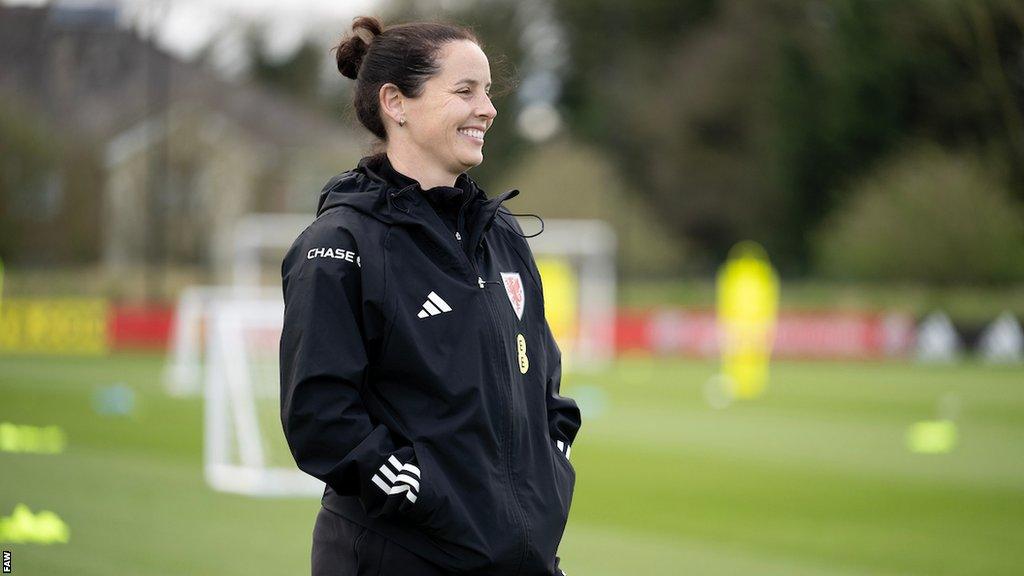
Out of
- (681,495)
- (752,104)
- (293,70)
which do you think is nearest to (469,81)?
(681,495)

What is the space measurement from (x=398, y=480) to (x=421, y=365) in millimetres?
253

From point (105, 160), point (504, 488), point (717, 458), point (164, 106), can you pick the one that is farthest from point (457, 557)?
point (105, 160)

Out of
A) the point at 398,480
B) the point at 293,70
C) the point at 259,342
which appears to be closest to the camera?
the point at 398,480

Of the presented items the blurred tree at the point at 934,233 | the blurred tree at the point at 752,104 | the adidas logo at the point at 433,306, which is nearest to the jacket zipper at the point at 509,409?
the adidas logo at the point at 433,306

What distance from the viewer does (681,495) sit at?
11.3 meters

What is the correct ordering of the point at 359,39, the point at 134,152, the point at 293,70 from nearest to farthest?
the point at 359,39
the point at 134,152
the point at 293,70

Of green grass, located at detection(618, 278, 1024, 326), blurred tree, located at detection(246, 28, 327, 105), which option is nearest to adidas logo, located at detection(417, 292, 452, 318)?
green grass, located at detection(618, 278, 1024, 326)

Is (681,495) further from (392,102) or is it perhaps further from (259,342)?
(392,102)

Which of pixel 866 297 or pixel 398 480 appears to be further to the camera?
pixel 866 297

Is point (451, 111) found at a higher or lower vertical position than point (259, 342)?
lower

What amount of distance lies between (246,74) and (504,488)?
53.4 meters

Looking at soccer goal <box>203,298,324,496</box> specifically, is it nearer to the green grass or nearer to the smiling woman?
the smiling woman

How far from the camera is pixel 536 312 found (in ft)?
11.2

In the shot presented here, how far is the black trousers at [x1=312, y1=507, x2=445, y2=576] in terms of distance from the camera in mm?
3135
